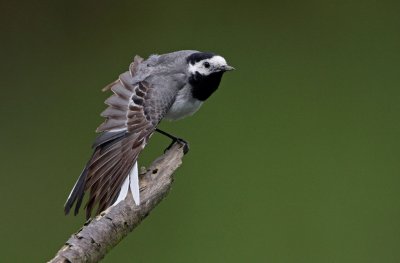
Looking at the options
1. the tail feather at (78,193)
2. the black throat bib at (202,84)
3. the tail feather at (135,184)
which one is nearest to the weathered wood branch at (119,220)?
the tail feather at (135,184)

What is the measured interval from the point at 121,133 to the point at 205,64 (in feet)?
1.30

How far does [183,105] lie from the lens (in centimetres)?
254

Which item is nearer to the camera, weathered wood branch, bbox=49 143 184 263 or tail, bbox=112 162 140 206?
weathered wood branch, bbox=49 143 184 263

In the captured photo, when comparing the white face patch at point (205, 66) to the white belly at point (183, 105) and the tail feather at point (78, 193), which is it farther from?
the tail feather at point (78, 193)

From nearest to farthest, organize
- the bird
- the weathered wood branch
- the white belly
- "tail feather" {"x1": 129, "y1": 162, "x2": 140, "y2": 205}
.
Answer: the weathered wood branch → "tail feather" {"x1": 129, "y1": 162, "x2": 140, "y2": 205} → the bird → the white belly

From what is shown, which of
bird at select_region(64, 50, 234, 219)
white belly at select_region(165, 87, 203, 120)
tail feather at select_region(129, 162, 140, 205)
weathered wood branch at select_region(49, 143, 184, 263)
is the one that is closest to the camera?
weathered wood branch at select_region(49, 143, 184, 263)

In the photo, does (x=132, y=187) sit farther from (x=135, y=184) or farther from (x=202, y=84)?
(x=202, y=84)

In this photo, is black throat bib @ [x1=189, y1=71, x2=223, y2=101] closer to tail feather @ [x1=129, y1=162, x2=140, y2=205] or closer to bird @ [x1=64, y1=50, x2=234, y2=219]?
bird @ [x1=64, y1=50, x2=234, y2=219]

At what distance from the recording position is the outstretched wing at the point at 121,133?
7.29ft

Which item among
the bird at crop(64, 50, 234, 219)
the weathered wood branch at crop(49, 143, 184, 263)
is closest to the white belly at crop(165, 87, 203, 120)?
the bird at crop(64, 50, 234, 219)

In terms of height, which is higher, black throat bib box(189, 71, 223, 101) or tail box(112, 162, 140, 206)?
black throat bib box(189, 71, 223, 101)

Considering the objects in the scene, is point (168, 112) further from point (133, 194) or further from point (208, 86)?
point (133, 194)

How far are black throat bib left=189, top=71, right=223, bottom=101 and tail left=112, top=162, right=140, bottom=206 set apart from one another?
46 centimetres

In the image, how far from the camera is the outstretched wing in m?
2.22
